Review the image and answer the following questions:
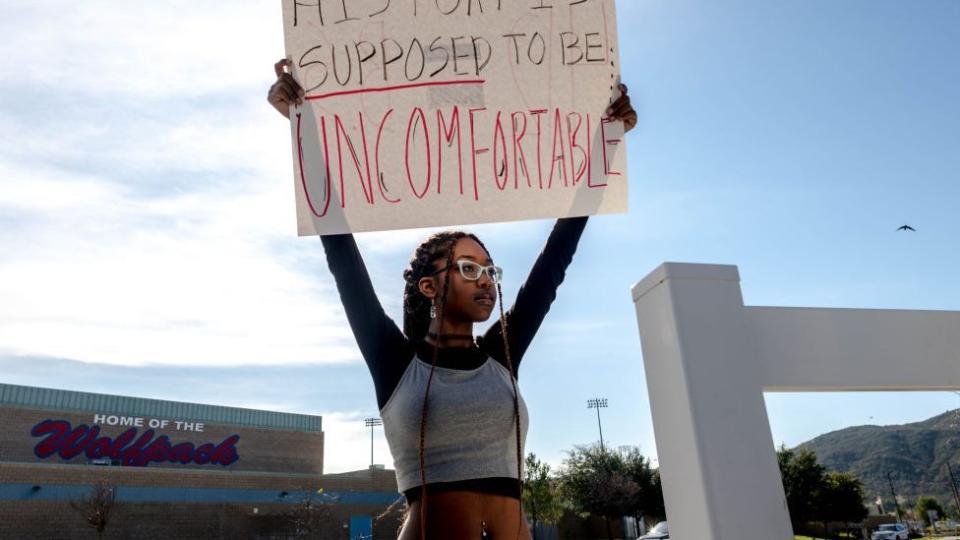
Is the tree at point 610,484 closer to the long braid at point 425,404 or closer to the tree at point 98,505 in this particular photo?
the tree at point 98,505

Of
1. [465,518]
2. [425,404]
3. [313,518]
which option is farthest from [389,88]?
[313,518]

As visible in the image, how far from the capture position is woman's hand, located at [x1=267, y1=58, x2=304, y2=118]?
7.90 ft

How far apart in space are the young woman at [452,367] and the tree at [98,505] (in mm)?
35875

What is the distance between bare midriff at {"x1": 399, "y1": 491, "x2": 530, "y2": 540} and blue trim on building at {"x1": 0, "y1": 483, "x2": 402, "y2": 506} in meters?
31.1

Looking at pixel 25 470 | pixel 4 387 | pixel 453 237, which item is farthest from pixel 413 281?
pixel 4 387

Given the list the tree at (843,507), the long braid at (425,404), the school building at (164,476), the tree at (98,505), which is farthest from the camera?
the tree at (843,507)

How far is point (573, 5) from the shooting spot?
8.86ft

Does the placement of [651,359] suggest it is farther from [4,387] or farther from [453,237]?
[4,387]

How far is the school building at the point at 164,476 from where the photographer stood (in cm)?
3212

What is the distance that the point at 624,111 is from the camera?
253cm

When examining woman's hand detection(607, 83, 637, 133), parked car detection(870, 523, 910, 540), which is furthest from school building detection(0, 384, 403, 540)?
woman's hand detection(607, 83, 637, 133)

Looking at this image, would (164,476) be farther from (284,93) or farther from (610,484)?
(284,93)

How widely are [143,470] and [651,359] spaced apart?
39.4 meters

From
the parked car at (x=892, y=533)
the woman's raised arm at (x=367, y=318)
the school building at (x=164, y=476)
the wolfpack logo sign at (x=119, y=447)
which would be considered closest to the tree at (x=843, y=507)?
the parked car at (x=892, y=533)
